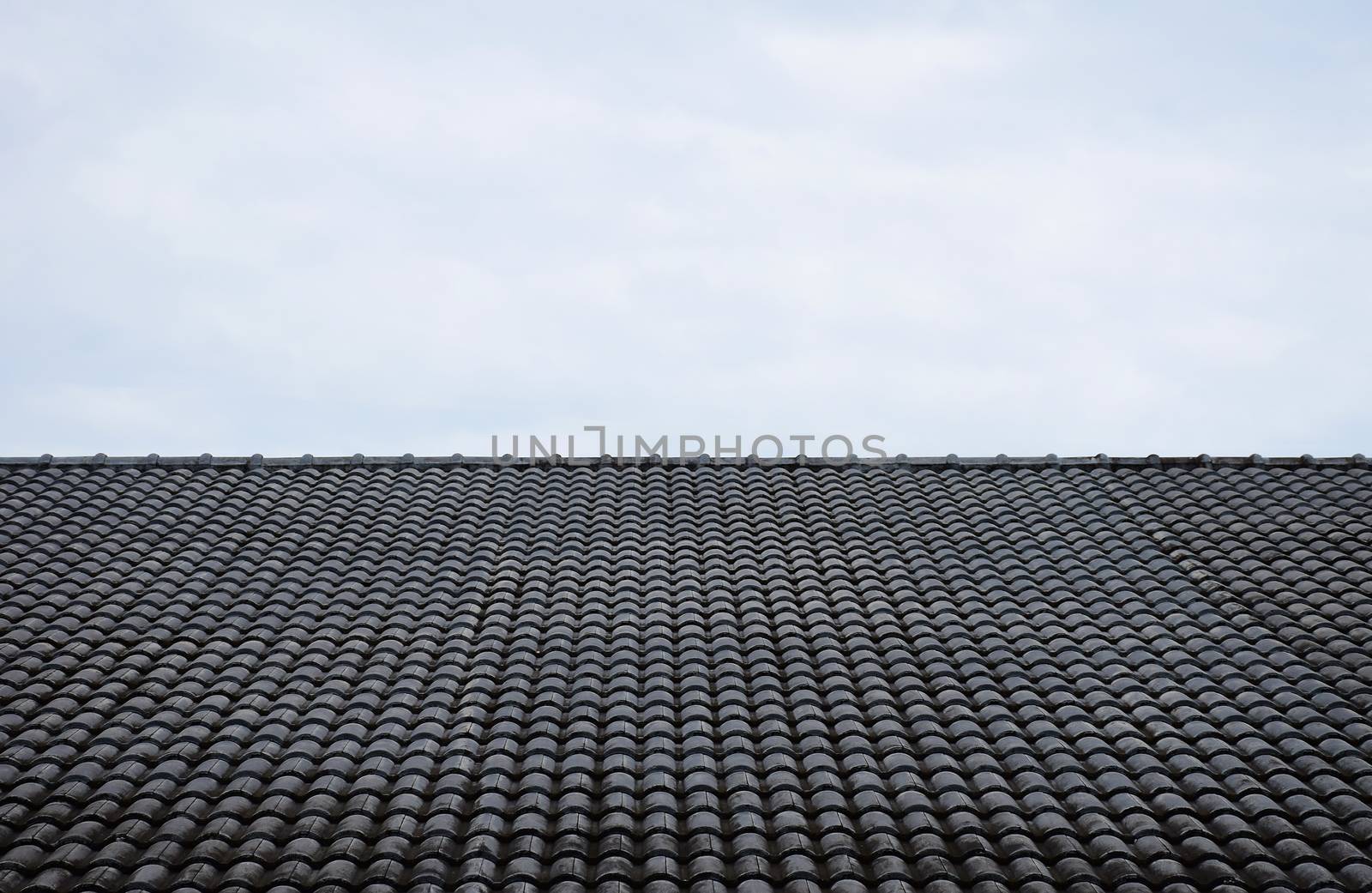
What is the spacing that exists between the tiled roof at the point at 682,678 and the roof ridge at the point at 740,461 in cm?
7

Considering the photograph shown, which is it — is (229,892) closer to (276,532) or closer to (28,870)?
(28,870)

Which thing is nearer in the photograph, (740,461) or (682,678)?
(682,678)

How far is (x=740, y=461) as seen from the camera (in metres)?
12.2

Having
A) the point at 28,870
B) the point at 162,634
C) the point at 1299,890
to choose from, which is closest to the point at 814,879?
the point at 1299,890

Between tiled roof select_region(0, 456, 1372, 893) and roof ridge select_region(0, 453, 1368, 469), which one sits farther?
roof ridge select_region(0, 453, 1368, 469)

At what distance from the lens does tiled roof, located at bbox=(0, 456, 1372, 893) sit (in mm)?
5758

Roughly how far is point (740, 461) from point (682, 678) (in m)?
4.83

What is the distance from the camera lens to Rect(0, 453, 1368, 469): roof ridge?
460 inches

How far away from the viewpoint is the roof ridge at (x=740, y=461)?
1167 cm

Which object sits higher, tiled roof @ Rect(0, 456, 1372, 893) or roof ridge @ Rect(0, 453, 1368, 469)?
roof ridge @ Rect(0, 453, 1368, 469)

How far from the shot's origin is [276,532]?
10.1m

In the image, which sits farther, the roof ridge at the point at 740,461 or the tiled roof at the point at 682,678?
the roof ridge at the point at 740,461

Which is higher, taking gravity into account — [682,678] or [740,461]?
[740,461]

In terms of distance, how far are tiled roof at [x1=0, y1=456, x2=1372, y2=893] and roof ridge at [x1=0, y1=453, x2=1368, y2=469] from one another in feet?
0.22
